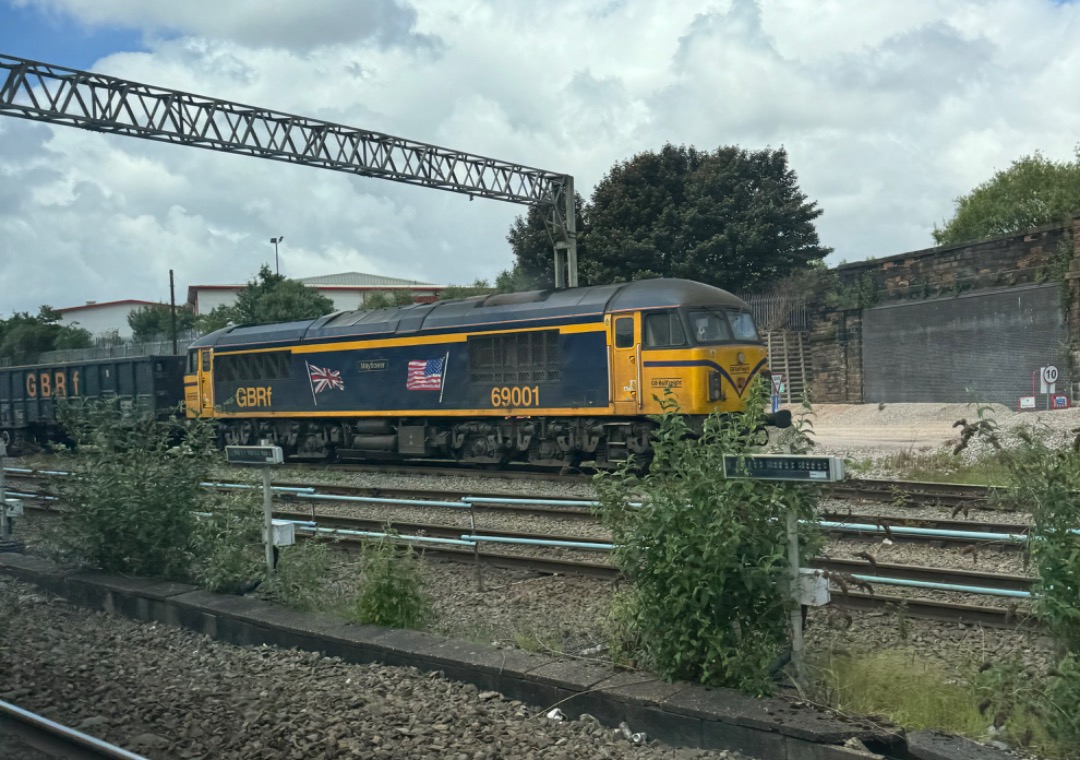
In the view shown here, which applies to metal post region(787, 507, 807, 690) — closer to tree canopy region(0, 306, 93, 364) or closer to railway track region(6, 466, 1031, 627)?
railway track region(6, 466, 1031, 627)

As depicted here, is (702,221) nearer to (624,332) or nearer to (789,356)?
(789,356)

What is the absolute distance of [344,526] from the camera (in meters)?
13.3

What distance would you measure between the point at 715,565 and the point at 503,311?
1352 centimetres

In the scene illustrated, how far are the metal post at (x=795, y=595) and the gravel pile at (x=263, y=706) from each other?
2.30 ft

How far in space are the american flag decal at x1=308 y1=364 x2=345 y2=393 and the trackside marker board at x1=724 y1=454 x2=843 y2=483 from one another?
16956 millimetres

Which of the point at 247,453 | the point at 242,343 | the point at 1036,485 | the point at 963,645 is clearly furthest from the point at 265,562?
the point at 242,343

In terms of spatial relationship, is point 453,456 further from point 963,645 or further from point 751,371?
point 963,645

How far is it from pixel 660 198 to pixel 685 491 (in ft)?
117

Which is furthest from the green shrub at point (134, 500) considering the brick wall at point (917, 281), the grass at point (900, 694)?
the brick wall at point (917, 281)

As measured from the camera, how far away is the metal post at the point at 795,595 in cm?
528

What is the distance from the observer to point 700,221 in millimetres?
39094

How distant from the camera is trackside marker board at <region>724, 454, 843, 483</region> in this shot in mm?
5086

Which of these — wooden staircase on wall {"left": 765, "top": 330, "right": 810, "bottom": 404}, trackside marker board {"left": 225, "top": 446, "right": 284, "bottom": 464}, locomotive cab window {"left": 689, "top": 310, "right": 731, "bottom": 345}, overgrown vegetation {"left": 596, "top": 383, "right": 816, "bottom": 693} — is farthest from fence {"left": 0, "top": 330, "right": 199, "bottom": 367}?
overgrown vegetation {"left": 596, "top": 383, "right": 816, "bottom": 693}

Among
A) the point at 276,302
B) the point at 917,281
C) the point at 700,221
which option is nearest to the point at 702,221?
the point at 700,221
